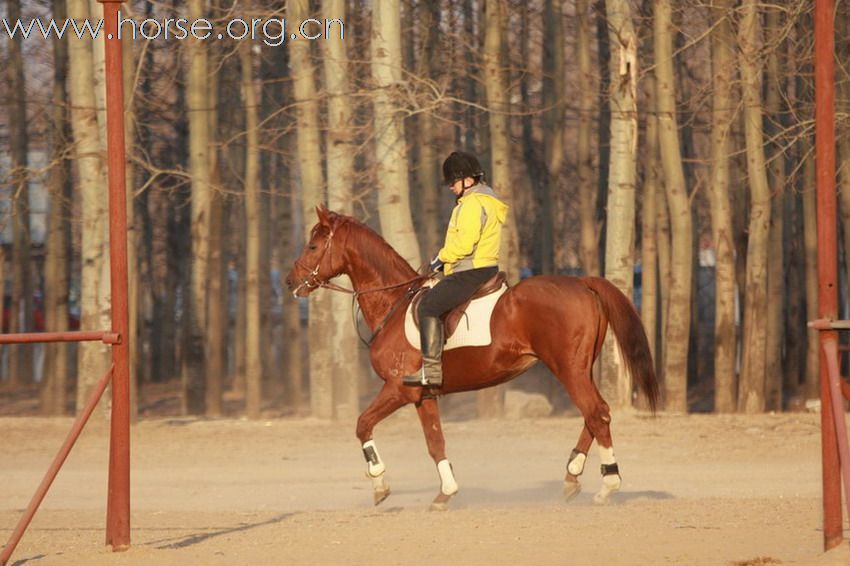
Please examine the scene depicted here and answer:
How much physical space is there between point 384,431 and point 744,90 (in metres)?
7.13

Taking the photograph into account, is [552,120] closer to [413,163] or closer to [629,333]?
[413,163]

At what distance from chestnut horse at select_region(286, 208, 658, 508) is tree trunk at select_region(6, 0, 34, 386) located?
1299cm

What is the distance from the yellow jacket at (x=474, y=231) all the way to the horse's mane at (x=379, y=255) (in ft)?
2.22

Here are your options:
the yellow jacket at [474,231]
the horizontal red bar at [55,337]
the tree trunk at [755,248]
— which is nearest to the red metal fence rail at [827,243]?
the yellow jacket at [474,231]

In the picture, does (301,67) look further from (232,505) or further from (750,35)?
(232,505)

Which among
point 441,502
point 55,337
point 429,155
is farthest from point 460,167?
point 429,155

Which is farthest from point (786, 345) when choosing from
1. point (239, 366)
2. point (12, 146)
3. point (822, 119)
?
point (822, 119)

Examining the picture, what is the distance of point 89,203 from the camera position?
68.5 ft

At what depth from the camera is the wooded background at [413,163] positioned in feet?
68.7

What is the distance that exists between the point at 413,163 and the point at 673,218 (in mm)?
8037

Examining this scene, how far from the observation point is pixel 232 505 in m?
14.2

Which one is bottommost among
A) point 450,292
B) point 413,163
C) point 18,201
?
point 450,292

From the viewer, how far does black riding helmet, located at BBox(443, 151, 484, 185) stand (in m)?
12.3

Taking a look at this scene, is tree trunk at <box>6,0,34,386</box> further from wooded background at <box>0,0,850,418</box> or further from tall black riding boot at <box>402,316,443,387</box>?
tall black riding boot at <box>402,316,443,387</box>
